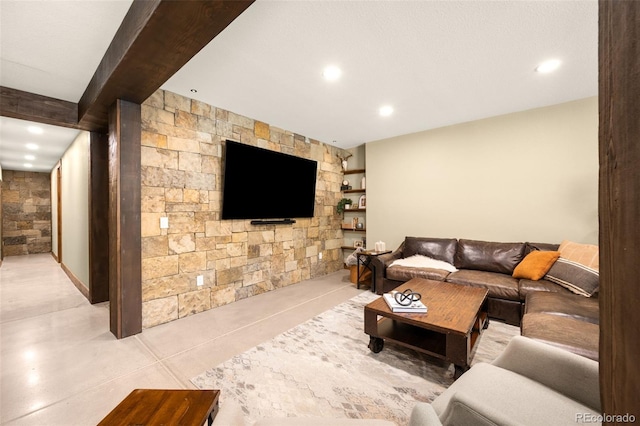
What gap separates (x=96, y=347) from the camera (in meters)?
2.37

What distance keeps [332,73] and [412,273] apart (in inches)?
104

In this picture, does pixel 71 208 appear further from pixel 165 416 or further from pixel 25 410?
pixel 165 416

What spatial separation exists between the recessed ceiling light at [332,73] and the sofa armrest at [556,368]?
2.48 metres

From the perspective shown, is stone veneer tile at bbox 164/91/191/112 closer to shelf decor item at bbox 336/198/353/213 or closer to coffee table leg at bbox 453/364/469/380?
shelf decor item at bbox 336/198/353/213

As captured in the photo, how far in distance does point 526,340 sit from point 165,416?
1687mm

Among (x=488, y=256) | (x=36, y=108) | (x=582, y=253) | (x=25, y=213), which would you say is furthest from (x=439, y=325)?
(x=25, y=213)

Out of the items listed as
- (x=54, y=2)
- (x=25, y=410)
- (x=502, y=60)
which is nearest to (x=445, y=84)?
(x=502, y=60)

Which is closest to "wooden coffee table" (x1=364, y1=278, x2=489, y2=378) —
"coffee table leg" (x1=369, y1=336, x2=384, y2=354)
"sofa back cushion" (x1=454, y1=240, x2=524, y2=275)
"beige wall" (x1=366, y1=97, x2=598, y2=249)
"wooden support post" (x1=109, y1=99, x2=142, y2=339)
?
"coffee table leg" (x1=369, y1=336, x2=384, y2=354)

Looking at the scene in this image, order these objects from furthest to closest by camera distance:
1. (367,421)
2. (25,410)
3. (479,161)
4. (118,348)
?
1. (479,161)
2. (118,348)
3. (25,410)
4. (367,421)

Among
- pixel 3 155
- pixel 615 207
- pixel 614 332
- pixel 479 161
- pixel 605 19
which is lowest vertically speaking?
pixel 614 332

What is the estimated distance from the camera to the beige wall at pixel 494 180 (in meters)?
3.19

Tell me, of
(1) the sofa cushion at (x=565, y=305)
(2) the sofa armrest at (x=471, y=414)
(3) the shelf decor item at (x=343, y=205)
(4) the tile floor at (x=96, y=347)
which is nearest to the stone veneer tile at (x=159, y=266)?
(4) the tile floor at (x=96, y=347)

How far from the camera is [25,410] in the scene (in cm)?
165

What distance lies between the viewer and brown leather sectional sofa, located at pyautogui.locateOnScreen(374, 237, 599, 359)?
5.53ft
